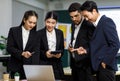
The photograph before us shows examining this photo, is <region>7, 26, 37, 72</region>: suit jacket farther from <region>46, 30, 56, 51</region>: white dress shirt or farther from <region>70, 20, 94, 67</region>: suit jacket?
<region>70, 20, 94, 67</region>: suit jacket

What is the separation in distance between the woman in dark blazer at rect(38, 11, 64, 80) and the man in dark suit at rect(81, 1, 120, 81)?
2.10 feet

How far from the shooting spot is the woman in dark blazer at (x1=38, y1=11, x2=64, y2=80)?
9.72 ft

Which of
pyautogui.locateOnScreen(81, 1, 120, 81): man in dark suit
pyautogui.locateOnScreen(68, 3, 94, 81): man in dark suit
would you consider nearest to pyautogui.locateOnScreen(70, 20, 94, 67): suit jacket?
pyautogui.locateOnScreen(68, 3, 94, 81): man in dark suit

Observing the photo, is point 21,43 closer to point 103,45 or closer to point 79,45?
point 79,45

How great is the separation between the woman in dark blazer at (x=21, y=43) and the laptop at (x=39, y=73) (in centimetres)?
48

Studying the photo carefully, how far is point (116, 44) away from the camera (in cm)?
234

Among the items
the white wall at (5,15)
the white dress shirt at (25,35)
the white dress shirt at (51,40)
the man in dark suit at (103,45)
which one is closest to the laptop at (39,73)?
the man in dark suit at (103,45)

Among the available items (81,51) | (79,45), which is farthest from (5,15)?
(81,51)

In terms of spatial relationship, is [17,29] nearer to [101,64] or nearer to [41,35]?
[41,35]

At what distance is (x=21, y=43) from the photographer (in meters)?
2.81

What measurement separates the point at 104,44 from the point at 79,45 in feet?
1.31

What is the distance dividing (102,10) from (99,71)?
4.41m

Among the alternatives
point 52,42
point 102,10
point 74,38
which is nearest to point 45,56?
point 52,42

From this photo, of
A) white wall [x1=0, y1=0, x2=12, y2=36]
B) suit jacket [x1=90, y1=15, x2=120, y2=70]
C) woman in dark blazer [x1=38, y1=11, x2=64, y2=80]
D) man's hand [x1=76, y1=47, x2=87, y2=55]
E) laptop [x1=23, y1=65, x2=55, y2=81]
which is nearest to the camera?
laptop [x1=23, y1=65, x2=55, y2=81]
